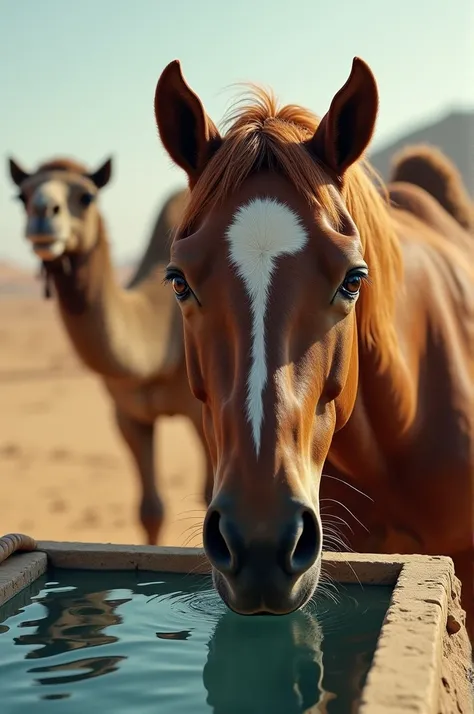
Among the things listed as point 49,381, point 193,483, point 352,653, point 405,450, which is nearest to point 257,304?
point 352,653

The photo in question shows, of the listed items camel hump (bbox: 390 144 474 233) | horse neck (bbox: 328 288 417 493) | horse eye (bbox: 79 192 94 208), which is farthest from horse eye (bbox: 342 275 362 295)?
horse eye (bbox: 79 192 94 208)

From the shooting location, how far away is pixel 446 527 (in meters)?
3.08

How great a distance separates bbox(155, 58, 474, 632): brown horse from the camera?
173 cm

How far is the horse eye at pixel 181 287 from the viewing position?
2131 millimetres

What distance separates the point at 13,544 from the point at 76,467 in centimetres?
906

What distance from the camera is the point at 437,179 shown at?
4527 mm

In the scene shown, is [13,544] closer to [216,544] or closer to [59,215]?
[216,544]

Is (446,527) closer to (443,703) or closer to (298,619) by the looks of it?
(298,619)

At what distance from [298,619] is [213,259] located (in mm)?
880

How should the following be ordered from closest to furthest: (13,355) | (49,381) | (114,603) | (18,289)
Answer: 1. (114,603)
2. (49,381)
3. (13,355)
4. (18,289)

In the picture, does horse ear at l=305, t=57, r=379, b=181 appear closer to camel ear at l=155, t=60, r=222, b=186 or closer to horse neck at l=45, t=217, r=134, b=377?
camel ear at l=155, t=60, r=222, b=186

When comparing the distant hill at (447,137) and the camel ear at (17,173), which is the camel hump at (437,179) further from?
the distant hill at (447,137)

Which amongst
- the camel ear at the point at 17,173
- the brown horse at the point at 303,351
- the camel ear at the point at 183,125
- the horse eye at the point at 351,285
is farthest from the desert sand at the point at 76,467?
the camel ear at the point at 17,173

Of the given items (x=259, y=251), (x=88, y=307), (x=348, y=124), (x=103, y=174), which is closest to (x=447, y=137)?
(x=103, y=174)
